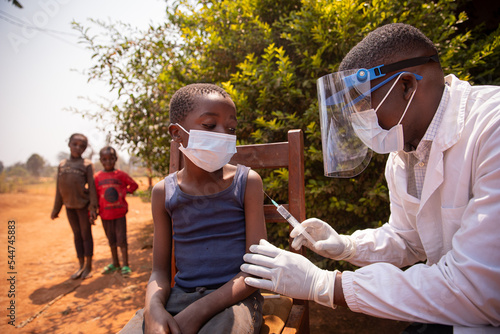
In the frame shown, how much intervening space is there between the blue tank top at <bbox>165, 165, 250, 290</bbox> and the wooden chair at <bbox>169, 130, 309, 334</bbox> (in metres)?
0.22

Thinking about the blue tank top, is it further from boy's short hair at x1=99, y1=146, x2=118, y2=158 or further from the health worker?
boy's short hair at x1=99, y1=146, x2=118, y2=158

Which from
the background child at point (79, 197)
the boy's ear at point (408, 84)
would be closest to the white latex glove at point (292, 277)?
the boy's ear at point (408, 84)

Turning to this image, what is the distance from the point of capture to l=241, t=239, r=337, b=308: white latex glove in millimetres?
1370

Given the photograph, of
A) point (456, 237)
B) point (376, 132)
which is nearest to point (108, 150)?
point (376, 132)

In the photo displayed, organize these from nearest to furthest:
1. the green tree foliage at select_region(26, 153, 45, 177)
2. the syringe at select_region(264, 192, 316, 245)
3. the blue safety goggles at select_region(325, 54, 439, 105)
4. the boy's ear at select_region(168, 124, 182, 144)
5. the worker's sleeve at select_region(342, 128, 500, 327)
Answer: the worker's sleeve at select_region(342, 128, 500, 327), the blue safety goggles at select_region(325, 54, 439, 105), the syringe at select_region(264, 192, 316, 245), the boy's ear at select_region(168, 124, 182, 144), the green tree foliage at select_region(26, 153, 45, 177)

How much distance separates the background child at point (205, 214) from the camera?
154 cm

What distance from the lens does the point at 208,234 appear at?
1.66 m

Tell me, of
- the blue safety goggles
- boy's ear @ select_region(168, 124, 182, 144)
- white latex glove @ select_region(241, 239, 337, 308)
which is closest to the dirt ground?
white latex glove @ select_region(241, 239, 337, 308)

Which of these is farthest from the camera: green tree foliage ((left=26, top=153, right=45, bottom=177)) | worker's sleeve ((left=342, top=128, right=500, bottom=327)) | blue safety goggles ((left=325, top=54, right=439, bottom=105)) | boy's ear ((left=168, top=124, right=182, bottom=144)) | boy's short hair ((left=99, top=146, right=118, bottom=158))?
green tree foliage ((left=26, top=153, right=45, bottom=177))

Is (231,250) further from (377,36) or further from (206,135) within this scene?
(377,36)

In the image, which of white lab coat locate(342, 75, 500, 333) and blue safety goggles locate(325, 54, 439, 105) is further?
blue safety goggles locate(325, 54, 439, 105)

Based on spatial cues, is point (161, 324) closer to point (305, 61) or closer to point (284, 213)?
point (284, 213)

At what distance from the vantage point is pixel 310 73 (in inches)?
114

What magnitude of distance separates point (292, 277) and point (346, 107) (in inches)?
37.0
